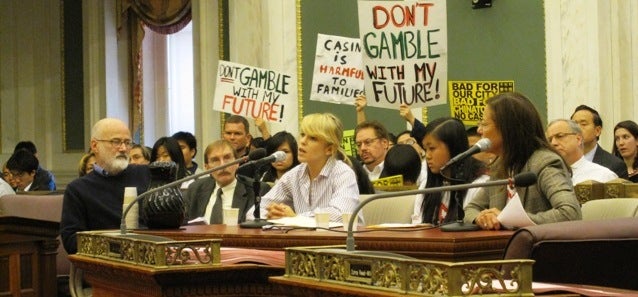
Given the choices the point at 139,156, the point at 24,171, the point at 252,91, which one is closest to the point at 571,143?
the point at 252,91

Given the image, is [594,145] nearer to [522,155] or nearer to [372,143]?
[372,143]

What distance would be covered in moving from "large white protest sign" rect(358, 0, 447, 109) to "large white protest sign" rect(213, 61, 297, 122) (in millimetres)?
1180

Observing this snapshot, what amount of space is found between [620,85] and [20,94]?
29.5ft

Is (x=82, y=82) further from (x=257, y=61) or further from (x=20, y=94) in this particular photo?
(x=257, y=61)

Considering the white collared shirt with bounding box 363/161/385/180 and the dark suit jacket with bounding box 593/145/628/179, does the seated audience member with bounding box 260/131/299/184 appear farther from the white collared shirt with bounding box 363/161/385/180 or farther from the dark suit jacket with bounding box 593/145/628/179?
the dark suit jacket with bounding box 593/145/628/179

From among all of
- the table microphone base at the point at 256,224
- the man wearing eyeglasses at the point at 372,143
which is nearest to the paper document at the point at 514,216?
the table microphone base at the point at 256,224

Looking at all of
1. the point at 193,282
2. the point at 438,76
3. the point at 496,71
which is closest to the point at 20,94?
the point at 496,71

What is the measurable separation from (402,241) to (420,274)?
1.21 metres

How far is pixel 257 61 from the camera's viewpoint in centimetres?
1153

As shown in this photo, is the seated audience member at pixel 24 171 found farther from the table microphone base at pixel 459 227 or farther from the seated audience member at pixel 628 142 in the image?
the table microphone base at pixel 459 227

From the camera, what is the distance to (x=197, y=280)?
408cm

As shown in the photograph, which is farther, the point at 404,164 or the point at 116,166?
the point at 404,164

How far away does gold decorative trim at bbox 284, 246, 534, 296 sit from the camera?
9.24 ft

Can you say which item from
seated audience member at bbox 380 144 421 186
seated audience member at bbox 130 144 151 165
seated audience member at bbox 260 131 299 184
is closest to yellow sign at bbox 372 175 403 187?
seated audience member at bbox 380 144 421 186
